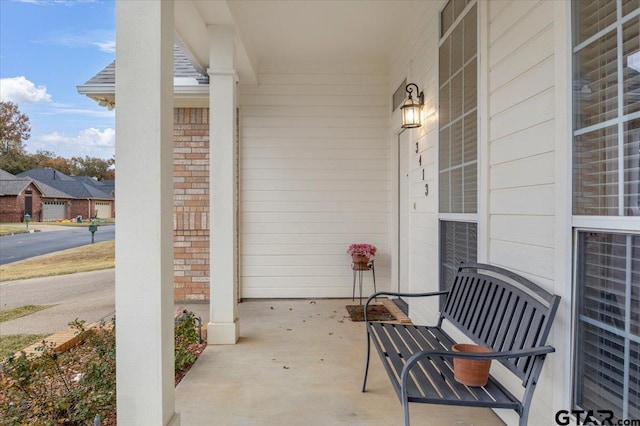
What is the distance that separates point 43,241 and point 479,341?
4.39 m

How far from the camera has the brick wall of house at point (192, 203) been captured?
454 centimetres

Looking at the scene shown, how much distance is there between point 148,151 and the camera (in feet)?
5.00

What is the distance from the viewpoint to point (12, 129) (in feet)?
9.80

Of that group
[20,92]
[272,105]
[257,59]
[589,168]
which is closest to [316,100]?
[272,105]

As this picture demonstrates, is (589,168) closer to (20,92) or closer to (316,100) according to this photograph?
(316,100)

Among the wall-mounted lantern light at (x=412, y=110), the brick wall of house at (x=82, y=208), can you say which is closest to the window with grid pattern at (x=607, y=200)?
the wall-mounted lantern light at (x=412, y=110)

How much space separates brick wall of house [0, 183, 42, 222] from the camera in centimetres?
299

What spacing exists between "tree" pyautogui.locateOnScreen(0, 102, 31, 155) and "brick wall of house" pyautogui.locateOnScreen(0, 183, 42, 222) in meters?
0.38

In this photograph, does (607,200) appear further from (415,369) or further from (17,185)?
(17,185)

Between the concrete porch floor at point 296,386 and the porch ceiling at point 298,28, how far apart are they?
2.79 meters

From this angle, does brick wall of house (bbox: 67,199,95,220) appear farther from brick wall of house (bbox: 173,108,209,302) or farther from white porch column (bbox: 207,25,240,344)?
white porch column (bbox: 207,25,240,344)

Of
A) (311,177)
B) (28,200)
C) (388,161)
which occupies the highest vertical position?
(388,161)

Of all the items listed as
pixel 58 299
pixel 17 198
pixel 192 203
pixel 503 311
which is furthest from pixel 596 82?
pixel 58 299

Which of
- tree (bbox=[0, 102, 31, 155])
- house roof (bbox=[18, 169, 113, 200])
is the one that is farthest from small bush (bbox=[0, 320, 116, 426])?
tree (bbox=[0, 102, 31, 155])
